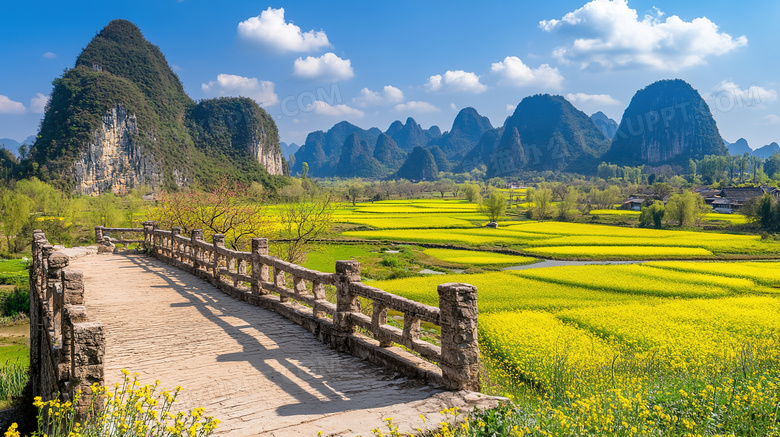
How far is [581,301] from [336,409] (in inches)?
761

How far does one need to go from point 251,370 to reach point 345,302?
1999 mm

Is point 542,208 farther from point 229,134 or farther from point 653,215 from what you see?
point 229,134

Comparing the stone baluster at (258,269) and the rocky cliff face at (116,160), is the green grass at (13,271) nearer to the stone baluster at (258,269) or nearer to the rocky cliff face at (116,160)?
the stone baluster at (258,269)

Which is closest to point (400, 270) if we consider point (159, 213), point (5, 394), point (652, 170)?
point (159, 213)

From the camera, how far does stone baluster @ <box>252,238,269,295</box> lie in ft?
37.4

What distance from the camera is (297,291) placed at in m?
9.85

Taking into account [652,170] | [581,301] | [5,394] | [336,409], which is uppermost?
[652,170]

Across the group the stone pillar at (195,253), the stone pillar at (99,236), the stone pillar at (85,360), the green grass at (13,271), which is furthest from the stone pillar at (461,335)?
the green grass at (13,271)

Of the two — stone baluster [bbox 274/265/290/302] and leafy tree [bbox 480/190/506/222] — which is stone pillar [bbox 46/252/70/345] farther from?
leafy tree [bbox 480/190/506/222]

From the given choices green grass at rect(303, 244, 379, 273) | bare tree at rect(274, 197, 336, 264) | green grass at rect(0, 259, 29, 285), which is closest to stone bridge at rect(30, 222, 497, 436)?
bare tree at rect(274, 197, 336, 264)

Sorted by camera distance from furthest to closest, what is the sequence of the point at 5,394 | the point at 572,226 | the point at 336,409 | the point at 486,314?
the point at 572,226
the point at 486,314
the point at 5,394
the point at 336,409

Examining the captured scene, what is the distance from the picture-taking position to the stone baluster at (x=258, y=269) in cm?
1140

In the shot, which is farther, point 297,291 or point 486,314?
point 486,314

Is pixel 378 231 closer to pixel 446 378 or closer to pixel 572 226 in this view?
pixel 572 226
